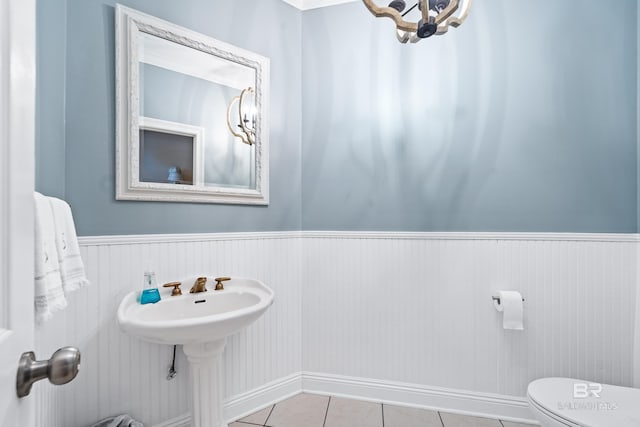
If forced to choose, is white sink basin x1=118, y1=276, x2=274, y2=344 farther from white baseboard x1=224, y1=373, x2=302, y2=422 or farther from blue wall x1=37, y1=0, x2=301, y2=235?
white baseboard x1=224, y1=373, x2=302, y2=422

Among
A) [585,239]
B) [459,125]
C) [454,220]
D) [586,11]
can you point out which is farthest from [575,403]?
[586,11]

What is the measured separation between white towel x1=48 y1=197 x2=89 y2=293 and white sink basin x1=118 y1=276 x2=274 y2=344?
25cm

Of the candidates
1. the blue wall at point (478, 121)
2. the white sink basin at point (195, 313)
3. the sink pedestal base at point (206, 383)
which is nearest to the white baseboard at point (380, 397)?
A: the sink pedestal base at point (206, 383)

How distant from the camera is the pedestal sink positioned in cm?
119

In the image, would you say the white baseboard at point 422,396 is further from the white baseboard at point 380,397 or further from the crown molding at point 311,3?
the crown molding at point 311,3

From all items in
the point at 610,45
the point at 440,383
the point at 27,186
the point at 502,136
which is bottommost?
the point at 440,383

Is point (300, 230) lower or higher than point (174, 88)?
lower

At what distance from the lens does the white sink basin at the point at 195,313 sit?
118 centimetres

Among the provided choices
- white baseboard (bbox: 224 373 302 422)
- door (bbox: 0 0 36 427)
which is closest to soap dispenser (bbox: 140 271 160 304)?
white baseboard (bbox: 224 373 302 422)

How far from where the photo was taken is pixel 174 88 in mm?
1679

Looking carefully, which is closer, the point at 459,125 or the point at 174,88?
the point at 174,88

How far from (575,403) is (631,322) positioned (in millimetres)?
688

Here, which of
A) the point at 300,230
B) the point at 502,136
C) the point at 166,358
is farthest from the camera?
the point at 300,230

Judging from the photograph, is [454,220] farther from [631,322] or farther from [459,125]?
[631,322]
